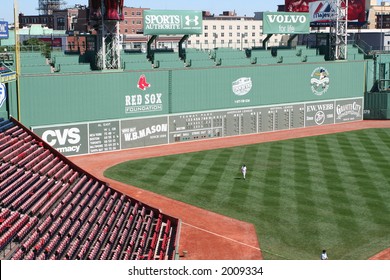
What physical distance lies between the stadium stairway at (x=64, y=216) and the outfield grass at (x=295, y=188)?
18.1 ft

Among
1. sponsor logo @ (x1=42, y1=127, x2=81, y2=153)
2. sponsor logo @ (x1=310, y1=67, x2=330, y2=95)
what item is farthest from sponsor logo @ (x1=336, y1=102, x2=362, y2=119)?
sponsor logo @ (x1=42, y1=127, x2=81, y2=153)

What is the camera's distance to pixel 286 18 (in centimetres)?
6844

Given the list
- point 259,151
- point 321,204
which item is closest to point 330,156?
point 259,151

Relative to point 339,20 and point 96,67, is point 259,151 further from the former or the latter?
point 339,20

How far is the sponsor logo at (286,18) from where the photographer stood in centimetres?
6744

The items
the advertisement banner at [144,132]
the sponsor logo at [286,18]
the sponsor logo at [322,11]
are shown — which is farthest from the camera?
the sponsor logo at [322,11]

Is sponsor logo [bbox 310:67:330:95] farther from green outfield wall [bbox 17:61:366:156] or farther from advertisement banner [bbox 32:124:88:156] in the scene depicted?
advertisement banner [bbox 32:124:88:156]

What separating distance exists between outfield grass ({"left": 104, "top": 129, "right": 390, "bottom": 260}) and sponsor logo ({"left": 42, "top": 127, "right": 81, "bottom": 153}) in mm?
5020

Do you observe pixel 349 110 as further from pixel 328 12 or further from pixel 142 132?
pixel 142 132

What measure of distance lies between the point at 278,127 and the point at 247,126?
4.27 meters

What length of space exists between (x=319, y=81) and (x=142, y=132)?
892 inches

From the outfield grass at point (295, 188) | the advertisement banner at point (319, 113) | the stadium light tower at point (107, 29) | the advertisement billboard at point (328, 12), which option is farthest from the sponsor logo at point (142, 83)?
the advertisement billboard at point (328, 12)

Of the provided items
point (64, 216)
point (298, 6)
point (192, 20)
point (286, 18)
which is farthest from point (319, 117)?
point (64, 216)

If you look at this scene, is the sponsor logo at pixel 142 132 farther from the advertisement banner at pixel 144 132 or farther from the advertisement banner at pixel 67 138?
the advertisement banner at pixel 67 138
